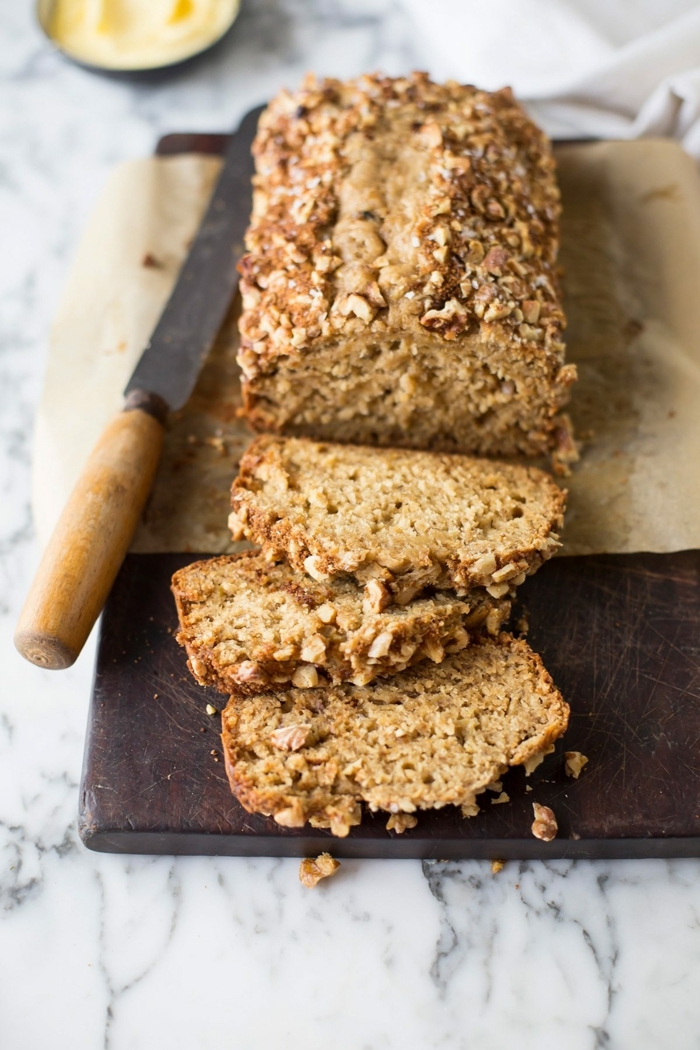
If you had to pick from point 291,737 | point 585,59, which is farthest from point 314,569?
point 585,59

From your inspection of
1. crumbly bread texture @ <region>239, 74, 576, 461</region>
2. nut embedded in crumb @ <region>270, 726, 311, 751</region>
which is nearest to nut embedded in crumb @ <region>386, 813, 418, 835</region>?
nut embedded in crumb @ <region>270, 726, 311, 751</region>

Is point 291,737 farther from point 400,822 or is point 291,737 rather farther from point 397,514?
point 397,514

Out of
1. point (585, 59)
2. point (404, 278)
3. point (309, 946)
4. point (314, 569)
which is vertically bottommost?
point (309, 946)

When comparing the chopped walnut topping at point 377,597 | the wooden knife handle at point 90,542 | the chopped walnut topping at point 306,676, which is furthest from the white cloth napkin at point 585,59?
the chopped walnut topping at point 306,676

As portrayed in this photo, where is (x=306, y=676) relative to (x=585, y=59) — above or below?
below

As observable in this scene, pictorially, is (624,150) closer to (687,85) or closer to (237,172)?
(687,85)

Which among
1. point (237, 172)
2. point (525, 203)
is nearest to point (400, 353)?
point (525, 203)
